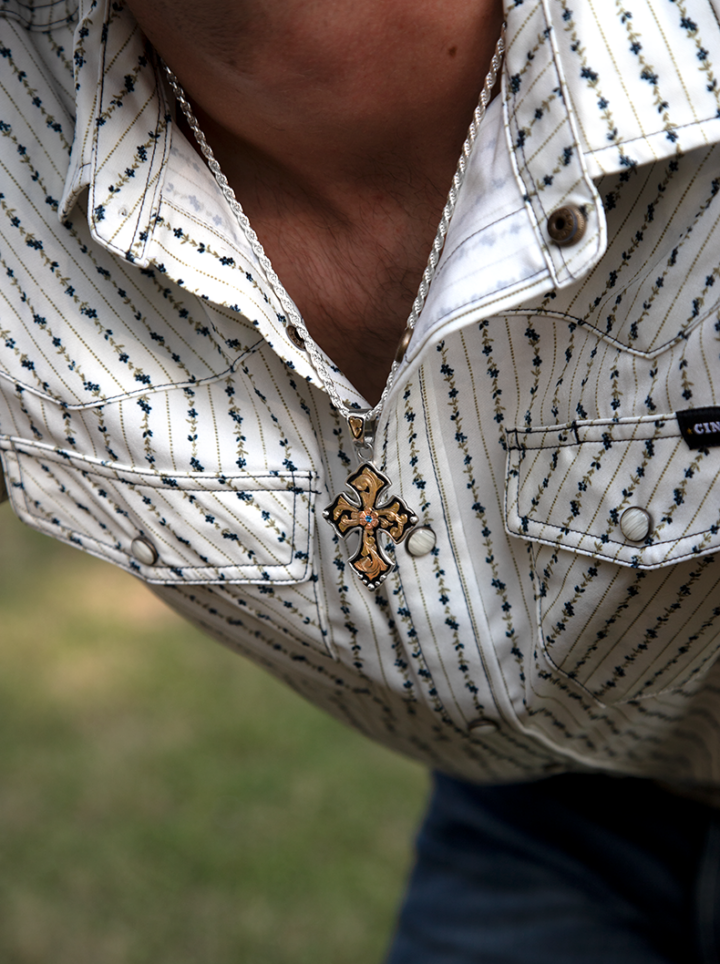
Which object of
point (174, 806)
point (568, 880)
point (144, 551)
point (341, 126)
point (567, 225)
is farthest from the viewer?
point (174, 806)

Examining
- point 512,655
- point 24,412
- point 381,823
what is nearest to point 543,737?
Answer: point 512,655

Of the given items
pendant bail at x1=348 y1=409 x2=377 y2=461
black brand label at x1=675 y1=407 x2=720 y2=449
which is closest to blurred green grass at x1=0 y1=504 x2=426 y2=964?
pendant bail at x1=348 y1=409 x2=377 y2=461

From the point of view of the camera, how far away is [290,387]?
788 mm

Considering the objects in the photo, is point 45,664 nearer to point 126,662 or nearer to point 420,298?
point 126,662

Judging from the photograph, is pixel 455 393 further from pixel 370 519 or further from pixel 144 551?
pixel 144 551

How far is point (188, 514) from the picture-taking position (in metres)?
0.81

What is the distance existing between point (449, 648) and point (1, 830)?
1.81 m

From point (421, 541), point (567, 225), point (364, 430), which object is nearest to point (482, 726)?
point (421, 541)

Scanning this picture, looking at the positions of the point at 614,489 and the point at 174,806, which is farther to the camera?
the point at 174,806

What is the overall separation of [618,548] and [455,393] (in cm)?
18

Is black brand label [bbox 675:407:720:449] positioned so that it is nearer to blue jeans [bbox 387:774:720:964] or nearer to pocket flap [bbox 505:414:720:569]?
pocket flap [bbox 505:414:720:569]

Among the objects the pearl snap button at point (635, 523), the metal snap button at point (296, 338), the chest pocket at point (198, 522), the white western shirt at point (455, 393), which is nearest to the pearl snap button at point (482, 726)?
the white western shirt at point (455, 393)

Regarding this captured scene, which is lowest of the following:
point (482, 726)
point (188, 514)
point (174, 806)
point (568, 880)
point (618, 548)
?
point (174, 806)

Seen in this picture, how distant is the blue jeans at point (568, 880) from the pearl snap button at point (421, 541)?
0.53 m
